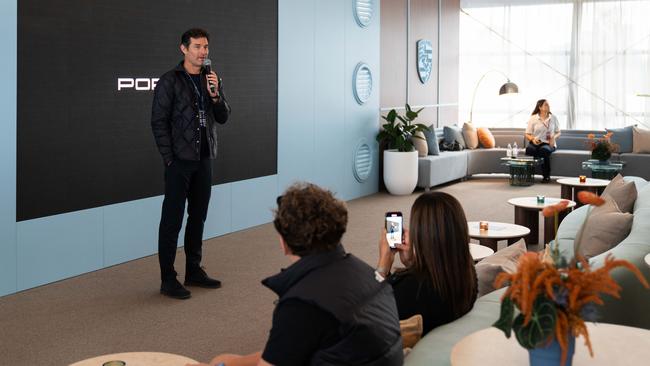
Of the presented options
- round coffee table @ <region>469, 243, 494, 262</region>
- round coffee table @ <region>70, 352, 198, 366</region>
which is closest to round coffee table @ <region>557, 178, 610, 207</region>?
round coffee table @ <region>469, 243, 494, 262</region>

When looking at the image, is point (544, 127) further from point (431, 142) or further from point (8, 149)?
point (8, 149)

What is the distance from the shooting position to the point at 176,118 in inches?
221

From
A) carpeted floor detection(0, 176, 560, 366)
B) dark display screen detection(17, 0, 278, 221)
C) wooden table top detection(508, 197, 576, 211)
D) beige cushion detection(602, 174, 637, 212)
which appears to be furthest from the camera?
wooden table top detection(508, 197, 576, 211)

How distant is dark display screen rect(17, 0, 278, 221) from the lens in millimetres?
5789

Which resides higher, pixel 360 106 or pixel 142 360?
pixel 360 106

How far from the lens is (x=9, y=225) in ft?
18.6

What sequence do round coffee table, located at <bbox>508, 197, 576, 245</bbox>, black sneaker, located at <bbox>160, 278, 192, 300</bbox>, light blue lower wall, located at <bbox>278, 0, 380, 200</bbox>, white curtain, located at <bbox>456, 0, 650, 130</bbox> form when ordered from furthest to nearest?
white curtain, located at <bbox>456, 0, 650, 130</bbox>, light blue lower wall, located at <bbox>278, 0, 380, 200</bbox>, round coffee table, located at <bbox>508, 197, 576, 245</bbox>, black sneaker, located at <bbox>160, 278, 192, 300</bbox>

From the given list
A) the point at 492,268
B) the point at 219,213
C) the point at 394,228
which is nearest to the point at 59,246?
the point at 219,213

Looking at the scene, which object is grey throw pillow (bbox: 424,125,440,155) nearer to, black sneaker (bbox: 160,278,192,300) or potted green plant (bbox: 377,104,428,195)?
potted green plant (bbox: 377,104,428,195)

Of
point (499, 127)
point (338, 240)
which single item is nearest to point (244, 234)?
point (338, 240)

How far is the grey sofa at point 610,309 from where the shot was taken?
270cm

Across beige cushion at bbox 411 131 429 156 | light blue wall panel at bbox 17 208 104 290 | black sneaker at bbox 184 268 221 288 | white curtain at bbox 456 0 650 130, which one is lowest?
black sneaker at bbox 184 268 221 288

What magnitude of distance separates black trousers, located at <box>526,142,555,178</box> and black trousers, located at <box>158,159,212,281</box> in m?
7.78

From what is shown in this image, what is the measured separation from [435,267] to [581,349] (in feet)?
2.04
